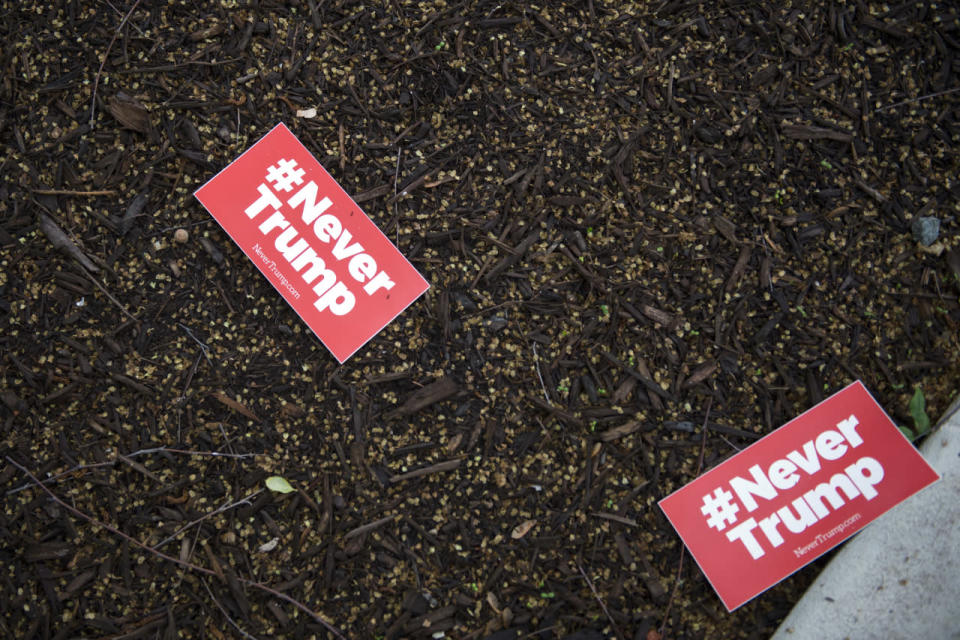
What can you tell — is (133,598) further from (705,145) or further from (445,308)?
(705,145)

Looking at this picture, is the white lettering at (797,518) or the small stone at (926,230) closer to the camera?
the white lettering at (797,518)

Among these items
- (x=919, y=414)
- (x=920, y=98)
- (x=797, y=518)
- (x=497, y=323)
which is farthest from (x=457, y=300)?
(x=920, y=98)

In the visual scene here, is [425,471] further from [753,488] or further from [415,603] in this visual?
[753,488]

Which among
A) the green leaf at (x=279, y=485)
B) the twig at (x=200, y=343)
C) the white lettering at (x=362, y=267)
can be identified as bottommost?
the green leaf at (x=279, y=485)

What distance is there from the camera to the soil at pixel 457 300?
138cm

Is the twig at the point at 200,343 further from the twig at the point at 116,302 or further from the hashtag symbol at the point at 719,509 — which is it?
the hashtag symbol at the point at 719,509

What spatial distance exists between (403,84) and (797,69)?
3.34ft

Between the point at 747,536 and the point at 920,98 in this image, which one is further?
the point at 920,98

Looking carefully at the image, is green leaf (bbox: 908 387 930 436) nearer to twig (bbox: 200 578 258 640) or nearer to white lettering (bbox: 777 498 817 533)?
white lettering (bbox: 777 498 817 533)

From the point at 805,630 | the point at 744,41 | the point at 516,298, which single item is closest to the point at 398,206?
the point at 516,298

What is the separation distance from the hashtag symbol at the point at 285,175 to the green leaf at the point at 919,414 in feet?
5.22

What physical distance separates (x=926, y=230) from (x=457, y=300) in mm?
1193

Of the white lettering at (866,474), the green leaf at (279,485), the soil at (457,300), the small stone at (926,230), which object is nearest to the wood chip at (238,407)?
the soil at (457,300)

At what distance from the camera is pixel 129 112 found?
1.47 meters
